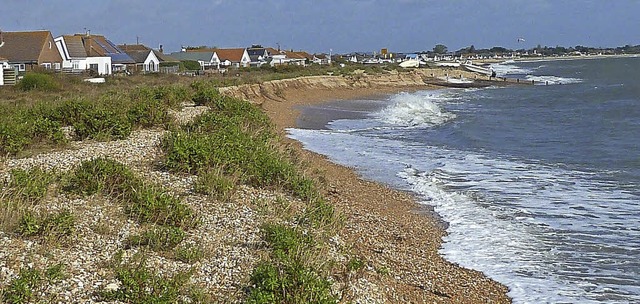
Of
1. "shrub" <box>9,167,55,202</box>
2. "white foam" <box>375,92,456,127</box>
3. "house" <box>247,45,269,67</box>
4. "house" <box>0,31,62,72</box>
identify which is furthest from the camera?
"house" <box>247,45,269,67</box>

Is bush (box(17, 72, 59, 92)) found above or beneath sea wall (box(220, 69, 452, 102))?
above

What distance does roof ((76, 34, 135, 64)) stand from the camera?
183 ft

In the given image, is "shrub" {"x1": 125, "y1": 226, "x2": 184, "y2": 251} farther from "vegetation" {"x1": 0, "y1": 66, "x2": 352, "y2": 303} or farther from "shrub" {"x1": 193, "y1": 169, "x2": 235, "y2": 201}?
"shrub" {"x1": 193, "y1": 169, "x2": 235, "y2": 201}

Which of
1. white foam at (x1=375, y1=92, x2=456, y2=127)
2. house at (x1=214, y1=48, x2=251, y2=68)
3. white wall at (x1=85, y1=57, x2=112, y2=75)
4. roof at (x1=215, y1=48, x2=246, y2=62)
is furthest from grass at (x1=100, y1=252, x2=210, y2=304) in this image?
roof at (x1=215, y1=48, x2=246, y2=62)

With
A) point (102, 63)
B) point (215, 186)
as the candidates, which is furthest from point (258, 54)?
point (215, 186)

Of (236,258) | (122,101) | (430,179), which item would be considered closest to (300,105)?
(122,101)

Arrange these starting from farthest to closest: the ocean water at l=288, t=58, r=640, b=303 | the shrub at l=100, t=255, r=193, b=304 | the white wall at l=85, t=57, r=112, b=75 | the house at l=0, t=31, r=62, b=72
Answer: the white wall at l=85, t=57, r=112, b=75 → the house at l=0, t=31, r=62, b=72 → the ocean water at l=288, t=58, r=640, b=303 → the shrub at l=100, t=255, r=193, b=304

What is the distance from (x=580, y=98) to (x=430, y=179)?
39.0m

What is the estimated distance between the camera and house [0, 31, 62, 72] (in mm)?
44656

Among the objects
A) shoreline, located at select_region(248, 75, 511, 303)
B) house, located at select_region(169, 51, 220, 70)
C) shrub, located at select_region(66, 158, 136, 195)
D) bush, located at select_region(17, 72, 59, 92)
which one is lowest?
shoreline, located at select_region(248, 75, 511, 303)

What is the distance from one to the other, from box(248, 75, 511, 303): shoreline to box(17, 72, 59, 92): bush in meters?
16.9

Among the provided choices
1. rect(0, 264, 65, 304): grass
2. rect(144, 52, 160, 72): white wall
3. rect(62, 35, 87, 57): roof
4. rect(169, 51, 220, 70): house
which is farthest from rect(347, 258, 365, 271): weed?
rect(169, 51, 220, 70): house

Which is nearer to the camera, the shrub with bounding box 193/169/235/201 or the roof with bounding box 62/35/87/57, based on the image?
the shrub with bounding box 193/169/235/201

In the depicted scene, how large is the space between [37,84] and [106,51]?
2952 centimetres
